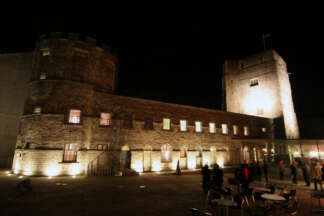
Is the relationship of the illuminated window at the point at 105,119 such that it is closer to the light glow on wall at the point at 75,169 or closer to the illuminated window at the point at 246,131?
the light glow on wall at the point at 75,169

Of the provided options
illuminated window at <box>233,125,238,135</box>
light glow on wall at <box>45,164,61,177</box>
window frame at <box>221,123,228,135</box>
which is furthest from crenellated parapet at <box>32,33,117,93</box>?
illuminated window at <box>233,125,238,135</box>

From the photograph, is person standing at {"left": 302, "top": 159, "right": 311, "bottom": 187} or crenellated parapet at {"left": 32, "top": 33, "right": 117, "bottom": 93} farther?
crenellated parapet at {"left": 32, "top": 33, "right": 117, "bottom": 93}

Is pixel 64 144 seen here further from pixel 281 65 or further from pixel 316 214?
pixel 281 65

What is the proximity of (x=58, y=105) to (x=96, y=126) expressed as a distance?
148 inches

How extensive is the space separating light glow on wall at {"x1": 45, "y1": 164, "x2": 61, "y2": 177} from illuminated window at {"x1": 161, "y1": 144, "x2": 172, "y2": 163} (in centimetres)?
994

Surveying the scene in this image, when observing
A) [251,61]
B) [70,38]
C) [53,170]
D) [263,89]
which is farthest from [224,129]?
[70,38]

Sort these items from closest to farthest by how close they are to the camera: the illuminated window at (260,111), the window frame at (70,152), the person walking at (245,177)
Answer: the person walking at (245,177)
the window frame at (70,152)
the illuminated window at (260,111)

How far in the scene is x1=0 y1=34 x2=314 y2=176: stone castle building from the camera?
1623cm

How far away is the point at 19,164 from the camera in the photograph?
16109 millimetres

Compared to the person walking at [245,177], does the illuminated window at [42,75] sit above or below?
above

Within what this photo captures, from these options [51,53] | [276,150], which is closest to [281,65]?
[276,150]

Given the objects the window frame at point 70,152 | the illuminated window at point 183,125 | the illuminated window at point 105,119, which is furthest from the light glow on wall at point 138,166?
the illuminated window at point 183,125

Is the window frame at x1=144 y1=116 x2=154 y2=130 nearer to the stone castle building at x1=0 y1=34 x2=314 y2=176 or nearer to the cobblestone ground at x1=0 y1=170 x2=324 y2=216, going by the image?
the stone castle building at x1=0 y1=34 x2=314 y2=176

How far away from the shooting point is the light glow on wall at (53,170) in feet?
50.5
